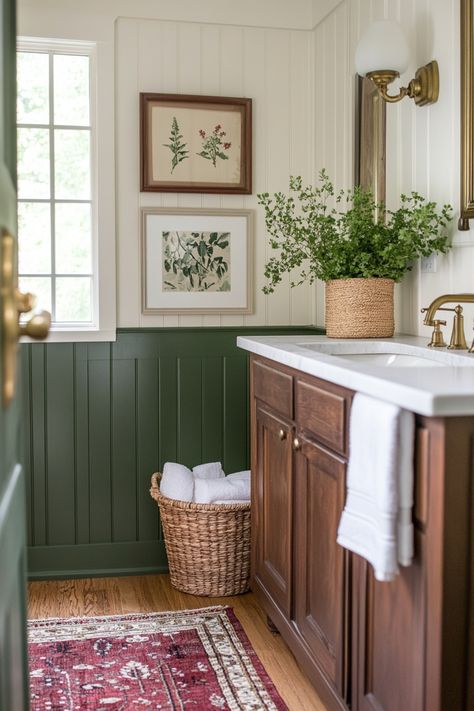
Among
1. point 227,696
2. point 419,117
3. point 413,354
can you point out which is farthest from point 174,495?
point 419,117

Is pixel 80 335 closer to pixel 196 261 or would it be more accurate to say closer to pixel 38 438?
pixel 38 438

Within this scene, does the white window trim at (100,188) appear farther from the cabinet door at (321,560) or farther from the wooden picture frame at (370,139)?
the cabinet door at (321,560)

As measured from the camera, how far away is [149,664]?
261 cm

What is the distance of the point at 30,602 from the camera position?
10.5ft

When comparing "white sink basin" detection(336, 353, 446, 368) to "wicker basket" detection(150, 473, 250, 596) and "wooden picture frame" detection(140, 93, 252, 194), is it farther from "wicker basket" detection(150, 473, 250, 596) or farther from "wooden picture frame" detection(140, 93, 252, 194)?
"wooden picture frame" detection(140, 93, 252, 194)

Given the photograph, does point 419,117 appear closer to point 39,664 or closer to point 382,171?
point 382,171

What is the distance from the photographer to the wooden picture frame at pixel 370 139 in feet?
9.64

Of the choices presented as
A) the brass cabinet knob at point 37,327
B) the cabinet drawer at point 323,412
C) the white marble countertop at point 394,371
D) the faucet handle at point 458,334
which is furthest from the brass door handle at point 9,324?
the faucet handle at point 458,334

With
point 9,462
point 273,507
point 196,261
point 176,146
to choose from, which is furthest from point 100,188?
point 9,462

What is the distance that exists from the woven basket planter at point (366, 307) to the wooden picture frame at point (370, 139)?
1.31ft

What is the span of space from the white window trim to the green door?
2081mm

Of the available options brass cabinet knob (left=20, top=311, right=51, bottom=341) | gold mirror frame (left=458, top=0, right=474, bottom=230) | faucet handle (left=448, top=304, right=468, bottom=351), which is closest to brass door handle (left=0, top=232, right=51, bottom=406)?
brass cabinet knob (left=20, top=311, right=51, bottom=341)

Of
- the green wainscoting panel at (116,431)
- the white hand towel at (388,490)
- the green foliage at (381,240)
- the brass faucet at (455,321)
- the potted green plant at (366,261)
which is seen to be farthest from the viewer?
the green wainscoting panel at (116,431)

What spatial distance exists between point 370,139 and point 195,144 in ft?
2.59
